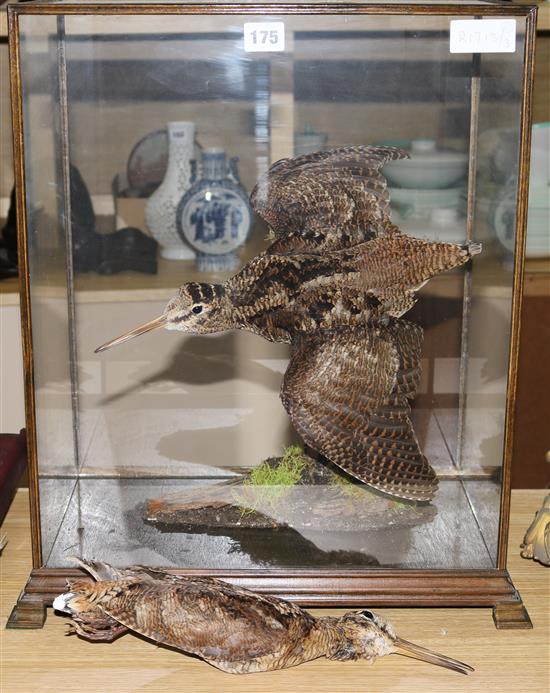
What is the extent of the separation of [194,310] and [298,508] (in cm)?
24

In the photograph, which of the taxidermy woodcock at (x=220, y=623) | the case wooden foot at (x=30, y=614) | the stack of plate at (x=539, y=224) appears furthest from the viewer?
the stack of plate at (x=539, y=224)

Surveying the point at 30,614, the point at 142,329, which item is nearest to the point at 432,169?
the point at 142,329

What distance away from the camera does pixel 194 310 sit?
0.97m

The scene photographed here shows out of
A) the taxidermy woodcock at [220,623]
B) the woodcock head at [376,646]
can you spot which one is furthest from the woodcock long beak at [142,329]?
the woodcock head at [376,646]

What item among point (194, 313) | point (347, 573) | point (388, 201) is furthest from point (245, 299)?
point (347, 573)

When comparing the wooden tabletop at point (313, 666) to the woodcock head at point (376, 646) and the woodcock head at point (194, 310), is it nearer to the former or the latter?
the woodcock head at point (376, 646)

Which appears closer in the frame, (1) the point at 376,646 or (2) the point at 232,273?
(1) the point at 376,646

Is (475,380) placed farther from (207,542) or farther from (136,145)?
(136,145)

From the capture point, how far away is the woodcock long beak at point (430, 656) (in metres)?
0.90

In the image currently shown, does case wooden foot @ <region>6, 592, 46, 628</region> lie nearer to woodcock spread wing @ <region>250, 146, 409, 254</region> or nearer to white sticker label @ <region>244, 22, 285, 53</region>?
woodcock spread wing @ <region>250, 146, 409, 254</region>

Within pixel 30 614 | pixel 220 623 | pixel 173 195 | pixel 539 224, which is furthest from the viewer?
pixel 539 224

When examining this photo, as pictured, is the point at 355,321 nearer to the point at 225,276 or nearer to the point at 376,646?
the point at 225,276

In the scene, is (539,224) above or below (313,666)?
above

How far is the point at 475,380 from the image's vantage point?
103 centimetres
